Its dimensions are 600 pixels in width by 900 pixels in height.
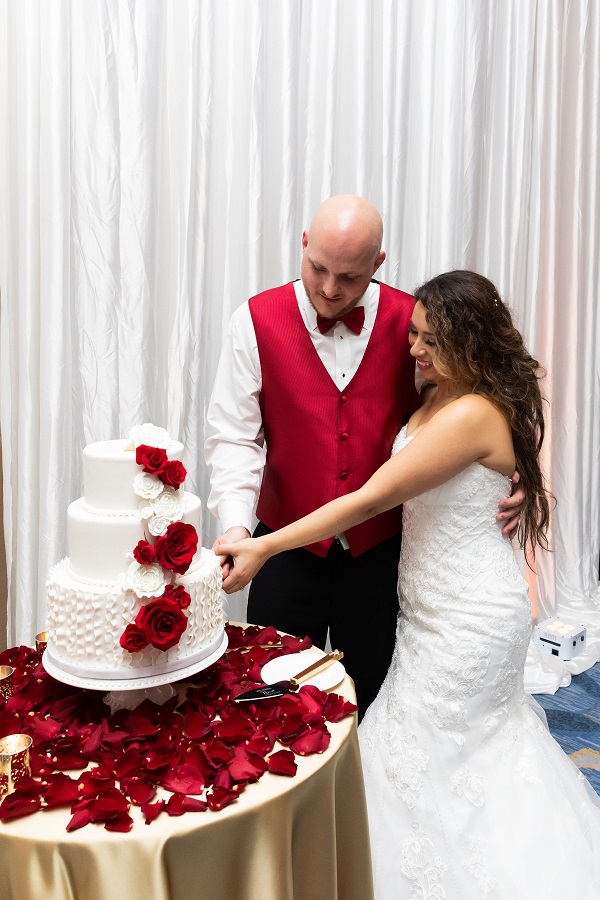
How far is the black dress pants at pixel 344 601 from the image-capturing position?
7.11 ft

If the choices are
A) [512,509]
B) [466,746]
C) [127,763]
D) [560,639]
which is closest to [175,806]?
[127,763]

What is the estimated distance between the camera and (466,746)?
6.29ft

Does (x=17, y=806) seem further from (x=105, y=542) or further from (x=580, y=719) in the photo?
(x=580, y=719)

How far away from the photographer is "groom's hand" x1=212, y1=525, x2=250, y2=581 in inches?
71.5

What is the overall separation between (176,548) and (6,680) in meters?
0.51

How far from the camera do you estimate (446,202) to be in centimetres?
306

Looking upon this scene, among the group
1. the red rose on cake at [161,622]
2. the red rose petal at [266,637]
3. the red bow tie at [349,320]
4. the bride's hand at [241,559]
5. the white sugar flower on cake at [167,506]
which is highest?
the red bow tie at [349,320]

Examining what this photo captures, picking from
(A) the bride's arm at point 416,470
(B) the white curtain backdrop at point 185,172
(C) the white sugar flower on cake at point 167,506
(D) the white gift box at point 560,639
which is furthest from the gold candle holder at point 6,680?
(D) the white gift box at point 560,639

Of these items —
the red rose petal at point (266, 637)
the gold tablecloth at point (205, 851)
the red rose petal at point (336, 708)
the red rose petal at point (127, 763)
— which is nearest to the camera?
A: the gold tablecloth at point (205, 851)

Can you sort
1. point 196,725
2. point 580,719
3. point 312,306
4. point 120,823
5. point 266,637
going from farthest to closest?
1. point 580,719
2. point 312,306
3. point 266,637
4. point 196,725
5. point 120,823

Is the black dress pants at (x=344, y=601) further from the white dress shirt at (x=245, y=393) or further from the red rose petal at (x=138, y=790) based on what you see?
the red rose petal at (x=138, y=790)

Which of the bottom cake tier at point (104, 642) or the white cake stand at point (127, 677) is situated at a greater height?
the bottom cake tier at point (104, 642)

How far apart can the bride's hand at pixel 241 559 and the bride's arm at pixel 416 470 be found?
0.06m

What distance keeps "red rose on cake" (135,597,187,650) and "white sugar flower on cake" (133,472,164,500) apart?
170mm
